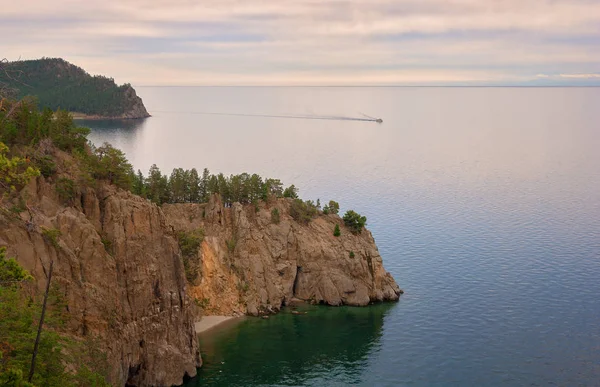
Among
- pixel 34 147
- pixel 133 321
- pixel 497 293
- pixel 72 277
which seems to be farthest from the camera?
pixel 497 293

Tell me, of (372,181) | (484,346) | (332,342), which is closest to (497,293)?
(484,346)

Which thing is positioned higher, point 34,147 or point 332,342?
point 34,147

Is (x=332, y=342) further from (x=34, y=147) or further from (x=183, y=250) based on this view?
(x=34, y=147)

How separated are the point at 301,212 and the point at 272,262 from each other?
11653 millimetres

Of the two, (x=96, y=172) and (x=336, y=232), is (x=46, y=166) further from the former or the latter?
(x=336, y=232)

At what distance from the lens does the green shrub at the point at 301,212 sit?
10981cm

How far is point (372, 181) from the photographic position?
190 metres

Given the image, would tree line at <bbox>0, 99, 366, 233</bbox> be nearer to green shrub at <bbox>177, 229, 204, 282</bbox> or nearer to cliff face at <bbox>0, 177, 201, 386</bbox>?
cliff face at <bbox>0, 177, 201, 386</bbox>

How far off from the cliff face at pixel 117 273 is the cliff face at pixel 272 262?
20452 mm

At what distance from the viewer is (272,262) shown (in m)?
103

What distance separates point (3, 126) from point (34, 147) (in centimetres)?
405

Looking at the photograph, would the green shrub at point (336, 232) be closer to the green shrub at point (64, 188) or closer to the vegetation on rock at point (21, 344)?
the green shrub at point (64, 188)

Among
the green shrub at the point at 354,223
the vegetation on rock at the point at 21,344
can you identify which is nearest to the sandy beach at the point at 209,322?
the green shrub at the point at 354,223

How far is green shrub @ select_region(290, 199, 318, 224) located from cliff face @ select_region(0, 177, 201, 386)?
36163mm
